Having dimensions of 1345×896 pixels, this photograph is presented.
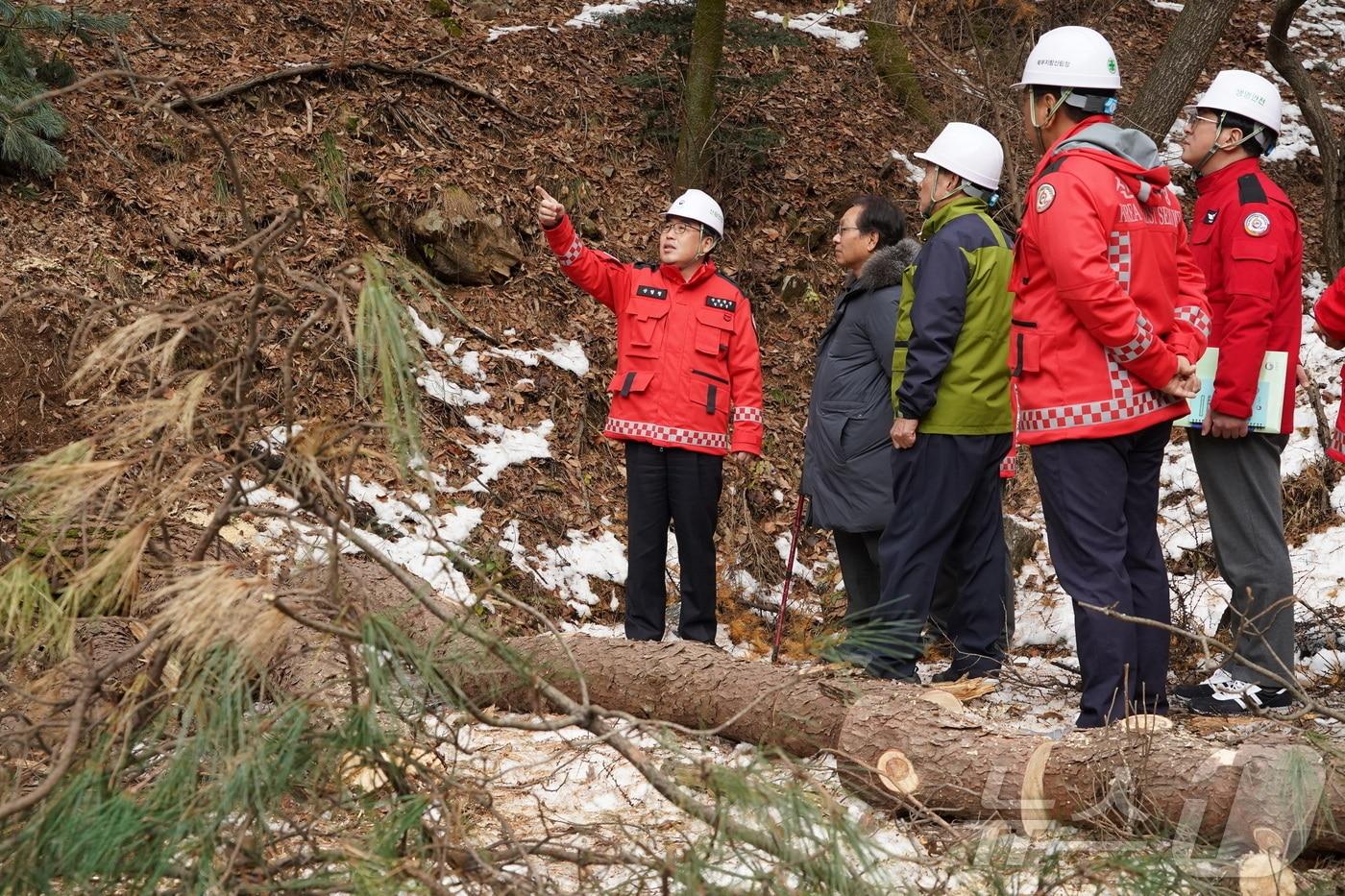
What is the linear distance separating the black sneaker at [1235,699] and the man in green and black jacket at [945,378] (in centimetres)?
97

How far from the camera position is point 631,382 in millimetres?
5227

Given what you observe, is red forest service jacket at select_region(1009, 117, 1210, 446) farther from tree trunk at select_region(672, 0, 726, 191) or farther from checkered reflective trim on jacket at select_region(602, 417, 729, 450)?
tree trunk at select_region(672, 0, 726, 191)

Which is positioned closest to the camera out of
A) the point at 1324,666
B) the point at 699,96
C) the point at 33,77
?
the point at 1324,666

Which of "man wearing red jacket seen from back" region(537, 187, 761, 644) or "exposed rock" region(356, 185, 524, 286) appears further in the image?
"exposed rock" region(356, 185, 524, 286)

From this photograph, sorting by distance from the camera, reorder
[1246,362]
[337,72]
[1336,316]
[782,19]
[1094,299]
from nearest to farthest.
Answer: [1094,299] → [1336,316] → [1246,362] → [337,72] → [782,19]

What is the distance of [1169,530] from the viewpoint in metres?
6.73

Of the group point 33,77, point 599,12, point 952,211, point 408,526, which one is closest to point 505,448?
point 408,526

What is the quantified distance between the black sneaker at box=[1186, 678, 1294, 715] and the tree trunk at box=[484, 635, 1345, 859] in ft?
2.39

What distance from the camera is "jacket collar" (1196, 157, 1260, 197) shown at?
14.3 ft

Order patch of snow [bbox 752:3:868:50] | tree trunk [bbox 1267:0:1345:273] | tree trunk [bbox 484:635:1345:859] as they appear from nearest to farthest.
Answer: tree trunk [bbox 484:635:1345:859]
tree trunk [bbox 1267:0:1345:273]
patch of snow [bbox 752:3:868:50]

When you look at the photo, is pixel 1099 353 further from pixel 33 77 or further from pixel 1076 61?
pixel 33 77

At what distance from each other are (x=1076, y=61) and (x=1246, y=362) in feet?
3.99

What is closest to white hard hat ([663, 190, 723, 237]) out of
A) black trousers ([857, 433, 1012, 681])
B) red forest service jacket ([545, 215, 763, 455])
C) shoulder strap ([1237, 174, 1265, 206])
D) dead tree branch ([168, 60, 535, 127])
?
red forest service jacket ([545, 215, 763, 455])

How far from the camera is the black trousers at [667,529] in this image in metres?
5.26
